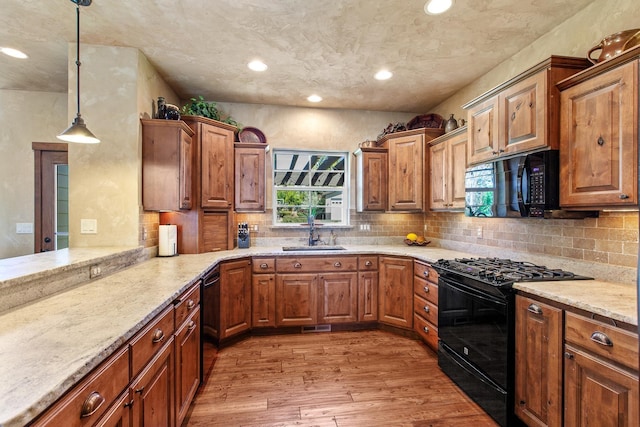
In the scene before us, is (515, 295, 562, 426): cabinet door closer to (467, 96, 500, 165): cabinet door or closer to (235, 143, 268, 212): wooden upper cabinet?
(467, 96, 500, 165): cabinet door

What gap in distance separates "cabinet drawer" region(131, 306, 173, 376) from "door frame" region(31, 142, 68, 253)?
3.17 meters

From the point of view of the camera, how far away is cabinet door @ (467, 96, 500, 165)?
2.35m

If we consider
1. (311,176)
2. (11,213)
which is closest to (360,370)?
(311,176)

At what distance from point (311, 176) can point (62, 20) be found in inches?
112

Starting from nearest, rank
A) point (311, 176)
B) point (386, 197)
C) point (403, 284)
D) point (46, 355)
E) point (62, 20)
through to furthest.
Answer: point (46, 355)
point (62, 20)
point (403, 284)
point (386, 197)
point (311, 176)

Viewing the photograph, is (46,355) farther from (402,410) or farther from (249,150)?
(249,150)

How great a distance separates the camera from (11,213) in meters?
3.42

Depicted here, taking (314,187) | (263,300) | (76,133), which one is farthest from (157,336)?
(314,187)

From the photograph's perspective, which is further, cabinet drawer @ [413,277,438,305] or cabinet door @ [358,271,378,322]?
cabinet door @ [358,271,378,322]

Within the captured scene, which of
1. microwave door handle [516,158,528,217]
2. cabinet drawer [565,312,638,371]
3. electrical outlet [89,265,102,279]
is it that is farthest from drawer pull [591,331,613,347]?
electrical outlet [89,265,102,279]

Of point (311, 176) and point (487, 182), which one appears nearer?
point (487, 182)

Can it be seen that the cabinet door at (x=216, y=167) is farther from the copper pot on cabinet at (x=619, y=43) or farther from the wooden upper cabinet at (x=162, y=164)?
the copper pot on cabinet at (x=619, y=43)

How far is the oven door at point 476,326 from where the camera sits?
6.25ft

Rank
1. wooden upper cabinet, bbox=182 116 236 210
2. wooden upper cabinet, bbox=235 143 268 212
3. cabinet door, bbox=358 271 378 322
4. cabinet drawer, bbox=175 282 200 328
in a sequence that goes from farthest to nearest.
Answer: wooden upper cabinet, bbox=235 143 268 212
cabinet door, bbox=358 271 378 322
wooden upper cabinet, bbox=182 116 236 210
cabinet drawer, bbox=175 282 200 328
